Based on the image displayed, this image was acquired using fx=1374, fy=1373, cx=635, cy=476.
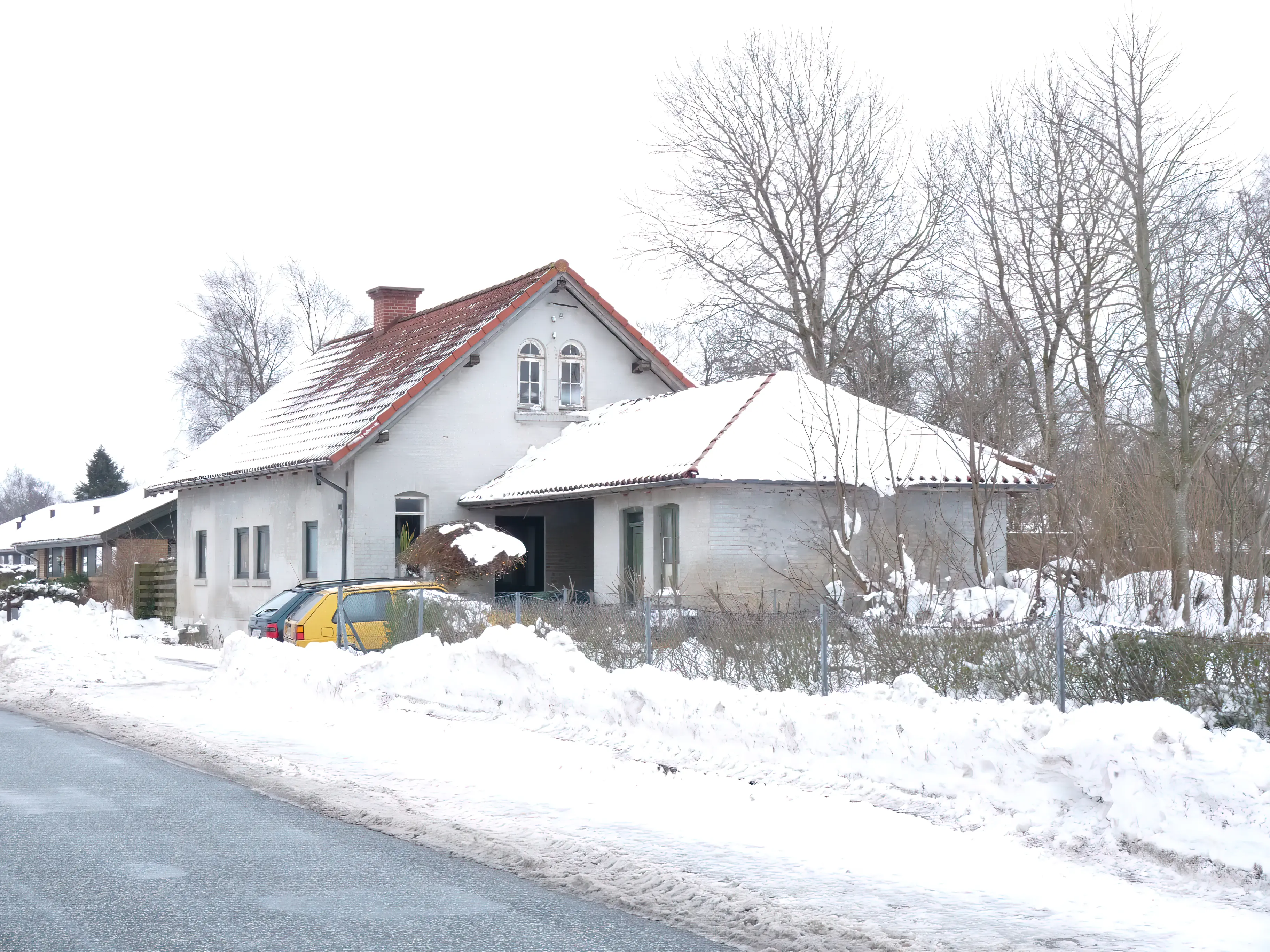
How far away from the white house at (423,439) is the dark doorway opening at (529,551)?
3 centimetres

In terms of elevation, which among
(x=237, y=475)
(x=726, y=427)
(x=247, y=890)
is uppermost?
(x=726, y=427)

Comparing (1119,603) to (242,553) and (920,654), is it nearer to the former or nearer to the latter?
(920,654)

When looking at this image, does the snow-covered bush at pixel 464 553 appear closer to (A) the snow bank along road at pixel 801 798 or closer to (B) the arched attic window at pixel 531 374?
(B) the arched attic window at pixel 531 374

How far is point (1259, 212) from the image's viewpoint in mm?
24891

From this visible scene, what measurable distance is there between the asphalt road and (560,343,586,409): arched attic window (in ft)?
68.2

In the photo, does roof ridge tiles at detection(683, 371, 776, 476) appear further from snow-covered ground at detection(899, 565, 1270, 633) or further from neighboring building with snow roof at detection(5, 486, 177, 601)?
neighboring building with snow roof at detection(5, 486, 177, 601)

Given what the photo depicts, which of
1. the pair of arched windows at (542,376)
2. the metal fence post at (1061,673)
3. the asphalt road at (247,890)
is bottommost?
the asphalt road at (247,890)

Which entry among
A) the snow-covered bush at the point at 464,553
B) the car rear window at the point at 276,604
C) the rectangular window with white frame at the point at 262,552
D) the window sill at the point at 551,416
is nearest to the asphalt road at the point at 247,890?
the car rear window at the point at 276,604

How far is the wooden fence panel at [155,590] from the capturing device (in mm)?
38094

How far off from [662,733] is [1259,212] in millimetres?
17996

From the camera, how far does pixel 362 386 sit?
32.3 meters

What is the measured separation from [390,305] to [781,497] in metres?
18.2

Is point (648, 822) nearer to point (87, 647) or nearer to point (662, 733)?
point (662, 733)

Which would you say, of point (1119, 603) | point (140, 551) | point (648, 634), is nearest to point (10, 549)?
point (140, 551)
